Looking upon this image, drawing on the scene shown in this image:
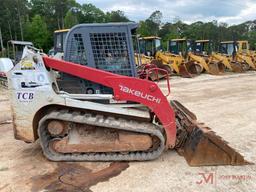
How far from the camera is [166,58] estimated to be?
18.0 metres

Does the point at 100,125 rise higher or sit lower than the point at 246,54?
lower

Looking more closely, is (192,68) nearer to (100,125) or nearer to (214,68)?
(214,68)

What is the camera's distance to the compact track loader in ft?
14.4

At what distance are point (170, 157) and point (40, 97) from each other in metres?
2.05

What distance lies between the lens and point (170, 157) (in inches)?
183

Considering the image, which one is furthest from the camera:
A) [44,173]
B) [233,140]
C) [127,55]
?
[233,140]

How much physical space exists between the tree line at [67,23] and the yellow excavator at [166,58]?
851 inches

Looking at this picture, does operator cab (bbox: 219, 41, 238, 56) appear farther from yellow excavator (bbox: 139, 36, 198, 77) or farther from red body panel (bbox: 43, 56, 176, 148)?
red body panel (bbox: 43, 56, 176, 148)

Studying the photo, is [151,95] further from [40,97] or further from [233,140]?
[233,140]

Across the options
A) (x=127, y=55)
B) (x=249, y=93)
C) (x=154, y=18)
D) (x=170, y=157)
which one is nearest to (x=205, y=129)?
(x=170, y=157)

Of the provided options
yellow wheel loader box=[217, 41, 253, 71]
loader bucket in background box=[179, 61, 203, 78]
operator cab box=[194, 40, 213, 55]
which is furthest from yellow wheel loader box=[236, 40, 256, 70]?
loader bucket in background box=[179, 61, 203, 78]

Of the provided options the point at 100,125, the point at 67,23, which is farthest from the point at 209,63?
the point at 67,23

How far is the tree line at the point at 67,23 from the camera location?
5059 centimetres

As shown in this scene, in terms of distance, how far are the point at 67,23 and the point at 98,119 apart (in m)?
54.2
